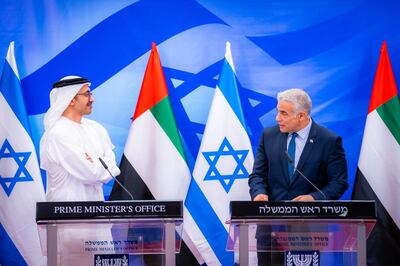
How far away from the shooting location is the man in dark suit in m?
4.92

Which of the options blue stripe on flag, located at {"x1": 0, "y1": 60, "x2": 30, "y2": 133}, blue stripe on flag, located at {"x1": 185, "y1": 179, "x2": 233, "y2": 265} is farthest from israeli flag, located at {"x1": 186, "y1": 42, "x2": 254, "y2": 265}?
blue stripe on flag, located at {"x1": 0, "y1": 60, "x2": 30, "y2": 133}

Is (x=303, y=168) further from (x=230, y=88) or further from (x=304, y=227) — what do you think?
(x=230, y=88)

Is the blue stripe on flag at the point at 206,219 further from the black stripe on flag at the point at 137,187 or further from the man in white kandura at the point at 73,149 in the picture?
the man in white kandura at the point at 73,149

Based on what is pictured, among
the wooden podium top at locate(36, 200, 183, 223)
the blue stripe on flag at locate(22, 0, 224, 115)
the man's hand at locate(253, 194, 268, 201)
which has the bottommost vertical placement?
the wooden podium top at locate(36, 200, 183, 223)

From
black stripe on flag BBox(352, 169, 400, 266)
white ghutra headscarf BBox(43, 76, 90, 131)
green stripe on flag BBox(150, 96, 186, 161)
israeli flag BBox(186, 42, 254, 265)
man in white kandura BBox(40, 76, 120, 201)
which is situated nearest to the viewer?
man in white kandura BBox(40, 76, 120, 201)

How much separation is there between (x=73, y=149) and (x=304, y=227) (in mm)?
1916

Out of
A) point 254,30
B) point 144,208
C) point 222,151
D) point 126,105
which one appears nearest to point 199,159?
point 222,151

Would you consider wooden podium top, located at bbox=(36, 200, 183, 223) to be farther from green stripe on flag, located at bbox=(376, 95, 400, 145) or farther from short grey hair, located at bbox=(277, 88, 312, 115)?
green stripe on flag, located at bbox=(376, 95, 400, 145)

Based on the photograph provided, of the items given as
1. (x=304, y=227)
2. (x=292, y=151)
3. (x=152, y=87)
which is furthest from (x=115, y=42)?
(x=304, y=227)

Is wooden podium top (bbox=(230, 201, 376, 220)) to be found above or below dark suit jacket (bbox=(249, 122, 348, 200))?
below

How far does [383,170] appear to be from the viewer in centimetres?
596

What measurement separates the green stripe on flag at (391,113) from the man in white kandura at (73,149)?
213 centimetres

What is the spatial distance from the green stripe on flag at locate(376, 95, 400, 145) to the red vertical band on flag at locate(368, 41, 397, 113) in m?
0.03

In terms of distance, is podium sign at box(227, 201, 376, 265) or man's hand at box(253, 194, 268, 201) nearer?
podium sign at box(227, 201, 376, 265)
